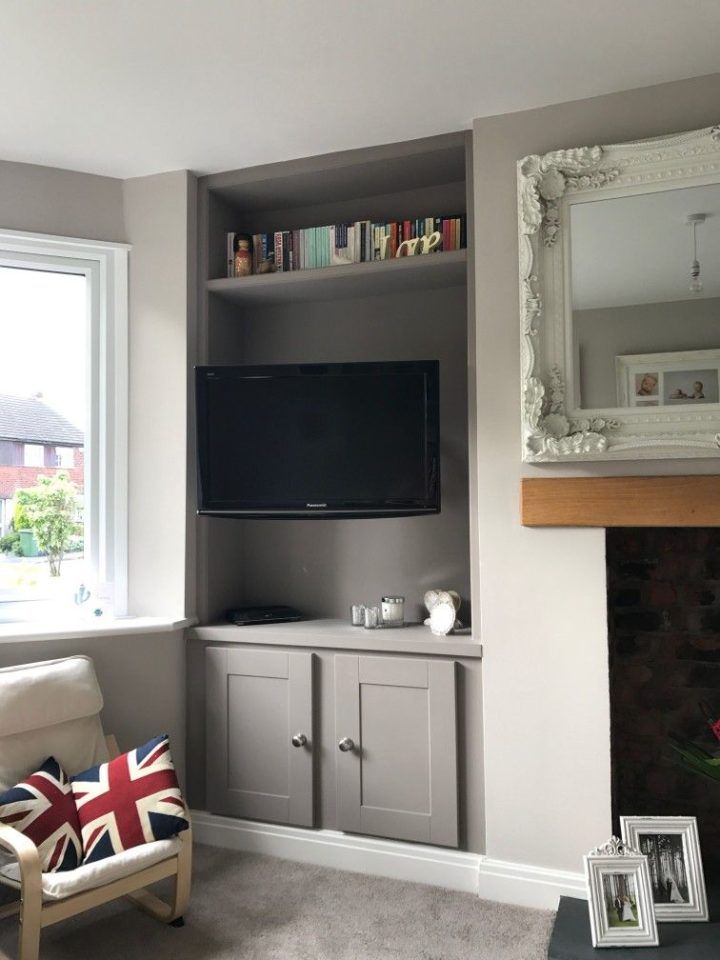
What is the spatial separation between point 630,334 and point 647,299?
4.6 inches

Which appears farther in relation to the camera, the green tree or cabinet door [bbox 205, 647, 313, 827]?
the green tree

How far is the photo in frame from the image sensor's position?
2.42 metres

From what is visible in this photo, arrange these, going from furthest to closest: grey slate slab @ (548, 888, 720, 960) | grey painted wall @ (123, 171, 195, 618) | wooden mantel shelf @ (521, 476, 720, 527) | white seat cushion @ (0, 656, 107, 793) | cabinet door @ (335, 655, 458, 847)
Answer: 1. grey painted wall @ (123, 171, 195, 618)
2. cabinet door @ (335, 655, 458, 847)
3. white seat cushion @ (0, 656, 107, 793)
4. wooden mantel shelf @ (521, 476, 720, 527)
5. grey slate slab @ (548, 888, 720, 960)

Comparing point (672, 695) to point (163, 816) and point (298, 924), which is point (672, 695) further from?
point (163, 816)

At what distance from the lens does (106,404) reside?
316cm

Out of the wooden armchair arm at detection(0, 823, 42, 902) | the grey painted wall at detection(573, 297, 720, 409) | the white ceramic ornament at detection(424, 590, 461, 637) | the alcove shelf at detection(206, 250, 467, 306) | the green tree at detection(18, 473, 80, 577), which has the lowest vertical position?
the wooden armchair arm at detection(0, 823, 42, 902)

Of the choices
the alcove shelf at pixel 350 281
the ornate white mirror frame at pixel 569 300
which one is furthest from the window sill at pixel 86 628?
the ornate white mirror frame at pixel 569 300

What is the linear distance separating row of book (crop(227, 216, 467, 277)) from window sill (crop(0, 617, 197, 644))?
139 cm

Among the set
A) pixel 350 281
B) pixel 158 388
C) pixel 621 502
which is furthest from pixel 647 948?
pixel 158 388

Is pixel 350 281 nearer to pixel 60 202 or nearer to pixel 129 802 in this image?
pixel 60 202

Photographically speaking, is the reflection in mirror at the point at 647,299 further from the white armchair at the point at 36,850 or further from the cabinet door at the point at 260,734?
the white armchair at the point at 36,850

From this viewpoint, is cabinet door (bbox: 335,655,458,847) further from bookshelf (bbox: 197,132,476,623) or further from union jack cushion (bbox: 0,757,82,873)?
union jack cushion (bbox: 0,757,82,873)

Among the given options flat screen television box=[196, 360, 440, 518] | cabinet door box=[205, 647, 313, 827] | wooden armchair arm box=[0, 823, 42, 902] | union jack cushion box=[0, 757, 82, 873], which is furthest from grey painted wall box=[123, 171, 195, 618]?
wooden armchair arm box=[0, 823, 42, 902]

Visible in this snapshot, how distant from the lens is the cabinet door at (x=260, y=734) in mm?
2902
